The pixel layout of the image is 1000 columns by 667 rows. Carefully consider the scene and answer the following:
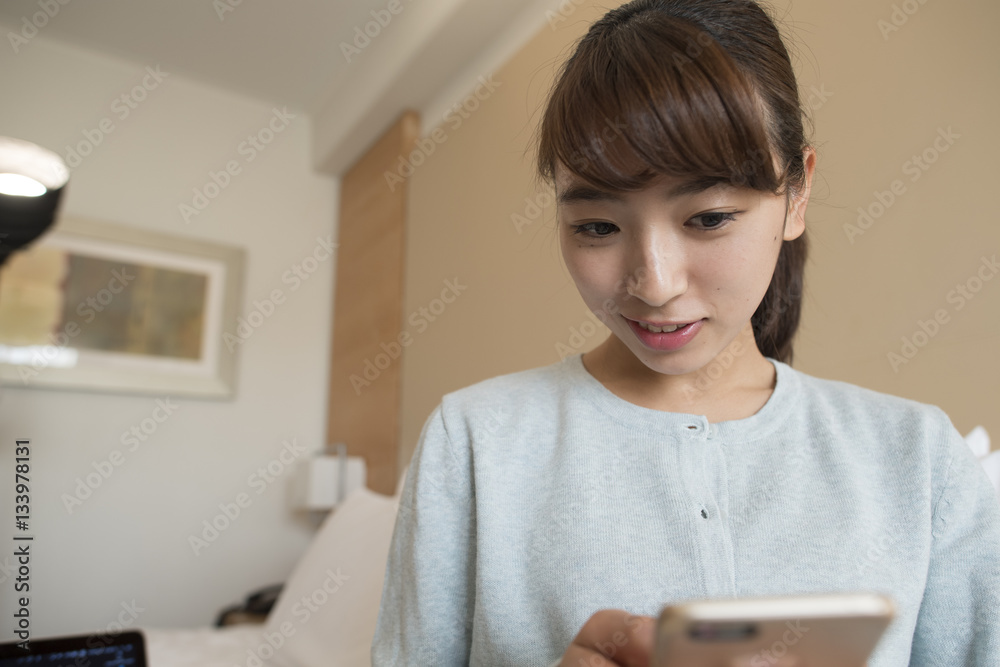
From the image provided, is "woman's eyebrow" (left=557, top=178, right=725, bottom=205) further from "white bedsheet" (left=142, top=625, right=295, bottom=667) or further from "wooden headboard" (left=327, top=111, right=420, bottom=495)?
"wooden headboard" (left=327, top=111, right=420, bottom=495)

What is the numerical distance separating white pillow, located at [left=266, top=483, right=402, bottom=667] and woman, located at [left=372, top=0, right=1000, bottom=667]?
76cm

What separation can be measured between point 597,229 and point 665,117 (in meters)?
0.13

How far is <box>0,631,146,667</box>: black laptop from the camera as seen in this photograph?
1132 mm

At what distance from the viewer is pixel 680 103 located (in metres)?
0.63

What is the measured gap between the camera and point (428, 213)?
263cm

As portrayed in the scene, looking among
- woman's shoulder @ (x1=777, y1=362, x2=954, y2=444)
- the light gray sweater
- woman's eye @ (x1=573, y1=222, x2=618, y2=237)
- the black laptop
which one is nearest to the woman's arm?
the light gray sweater

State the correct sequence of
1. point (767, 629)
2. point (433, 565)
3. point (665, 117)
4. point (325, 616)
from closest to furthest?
point (767, 629)
point (665, 117)
point (433, 565)
point (325, 616)

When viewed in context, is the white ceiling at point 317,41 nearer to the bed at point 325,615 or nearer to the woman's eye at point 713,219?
the bed at point 325,615

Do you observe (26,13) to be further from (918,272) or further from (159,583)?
(918,272)

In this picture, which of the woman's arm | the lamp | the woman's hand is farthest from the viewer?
the lamp

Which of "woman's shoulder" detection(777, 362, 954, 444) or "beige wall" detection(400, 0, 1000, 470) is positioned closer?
"woman's shoulder" detection(777, 362, 954, 444)

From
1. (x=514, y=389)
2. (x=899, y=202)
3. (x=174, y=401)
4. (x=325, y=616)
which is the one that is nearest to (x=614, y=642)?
(x=514, y=389)

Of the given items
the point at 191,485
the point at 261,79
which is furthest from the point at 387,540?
the point at 261,79

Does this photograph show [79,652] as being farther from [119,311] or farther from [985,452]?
[119,311]
